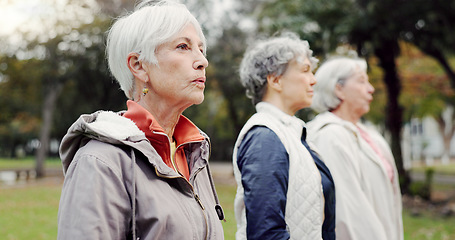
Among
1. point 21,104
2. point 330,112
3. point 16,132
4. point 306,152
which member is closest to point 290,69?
point 306,152

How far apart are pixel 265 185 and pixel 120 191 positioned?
103cm

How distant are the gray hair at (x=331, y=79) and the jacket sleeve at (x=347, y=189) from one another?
40 centimetres

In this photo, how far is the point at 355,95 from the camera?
3.53m

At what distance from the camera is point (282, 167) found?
2.29m

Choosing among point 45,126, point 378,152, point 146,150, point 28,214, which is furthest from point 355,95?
point 45,126

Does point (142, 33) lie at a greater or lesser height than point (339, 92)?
greater

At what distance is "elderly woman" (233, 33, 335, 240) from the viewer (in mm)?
2215

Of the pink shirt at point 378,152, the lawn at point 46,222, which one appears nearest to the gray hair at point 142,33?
the pink shirt at point 378,152

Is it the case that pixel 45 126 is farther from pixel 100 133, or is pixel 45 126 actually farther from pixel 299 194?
pixel 100 133

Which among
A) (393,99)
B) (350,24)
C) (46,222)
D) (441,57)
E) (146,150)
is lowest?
(46,222)

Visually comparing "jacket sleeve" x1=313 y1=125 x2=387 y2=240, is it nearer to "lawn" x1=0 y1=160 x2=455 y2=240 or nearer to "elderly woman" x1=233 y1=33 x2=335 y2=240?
"elderly woman" x1=233 y1=33 x2=335 y2=240

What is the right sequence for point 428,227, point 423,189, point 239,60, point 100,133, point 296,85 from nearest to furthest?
1. point 100,133
2. point 296,85
3. point 428,227
4. point 423,189
5. point 239,60

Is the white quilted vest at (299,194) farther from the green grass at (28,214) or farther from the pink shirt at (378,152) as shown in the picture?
the green grass at (28,214)

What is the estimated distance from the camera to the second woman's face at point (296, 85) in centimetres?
271
